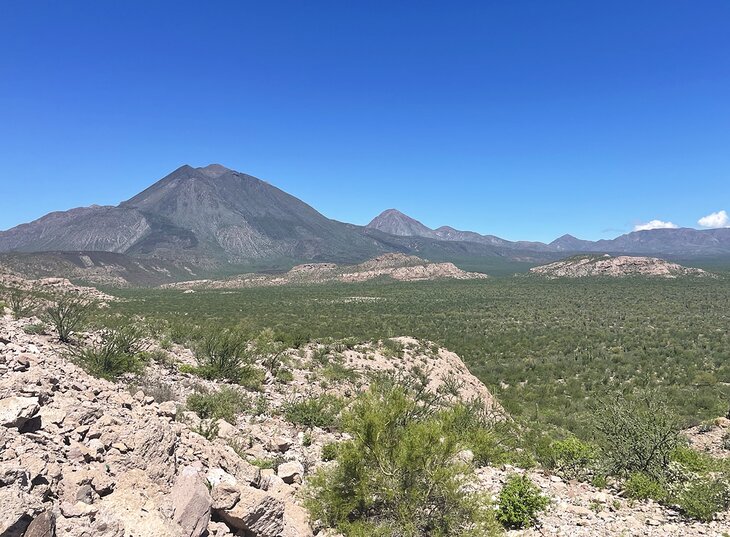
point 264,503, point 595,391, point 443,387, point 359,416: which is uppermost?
point 359,416

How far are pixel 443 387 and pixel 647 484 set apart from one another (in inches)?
382

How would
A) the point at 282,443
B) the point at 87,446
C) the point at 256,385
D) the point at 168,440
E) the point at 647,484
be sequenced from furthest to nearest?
the point at 256,385 → the point at 282,443 → the point at 647,484 → the point at 168,440 → the point at 87,446

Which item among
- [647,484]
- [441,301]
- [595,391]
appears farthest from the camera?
[441,301]

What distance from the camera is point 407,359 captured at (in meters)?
20.4

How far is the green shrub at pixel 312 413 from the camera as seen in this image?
9741 millimetres

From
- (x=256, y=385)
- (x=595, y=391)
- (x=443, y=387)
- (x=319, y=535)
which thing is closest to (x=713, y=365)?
(x=595, y=391)

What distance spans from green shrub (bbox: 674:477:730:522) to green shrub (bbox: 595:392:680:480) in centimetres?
89

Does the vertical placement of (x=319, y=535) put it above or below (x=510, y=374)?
above

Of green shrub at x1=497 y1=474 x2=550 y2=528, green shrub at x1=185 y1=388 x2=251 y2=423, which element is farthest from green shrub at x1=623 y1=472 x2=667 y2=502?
green shrub at x1=185 y1=388 x2=251 y2=423

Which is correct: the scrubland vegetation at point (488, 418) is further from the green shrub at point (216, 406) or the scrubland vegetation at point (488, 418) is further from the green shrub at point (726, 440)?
the green shrub at point (726, 440)

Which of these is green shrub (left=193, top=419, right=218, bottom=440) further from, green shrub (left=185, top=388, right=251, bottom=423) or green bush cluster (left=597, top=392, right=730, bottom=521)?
green bush cluster (left=597, top=392, right=730, bottom=521)

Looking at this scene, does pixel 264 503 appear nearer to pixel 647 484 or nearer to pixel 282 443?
pixel 282 443

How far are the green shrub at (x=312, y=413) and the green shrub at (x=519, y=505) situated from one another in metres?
4.43

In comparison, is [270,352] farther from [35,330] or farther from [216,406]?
[216,406]
